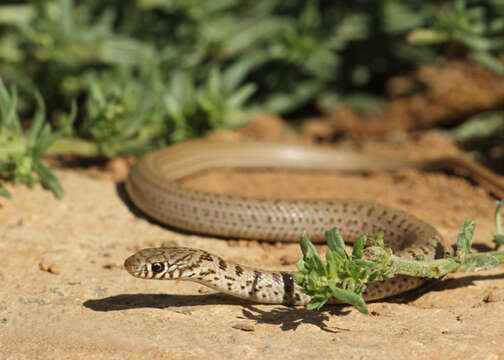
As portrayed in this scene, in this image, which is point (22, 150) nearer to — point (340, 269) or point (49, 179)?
point (49, 179)

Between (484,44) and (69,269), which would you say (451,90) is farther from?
(69,269)

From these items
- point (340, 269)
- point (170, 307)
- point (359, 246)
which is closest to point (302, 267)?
point (340, 269)

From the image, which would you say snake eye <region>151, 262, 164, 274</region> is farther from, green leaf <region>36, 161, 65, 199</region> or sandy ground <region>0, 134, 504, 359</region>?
green leaf <region>36, 161, 65, 199</region>

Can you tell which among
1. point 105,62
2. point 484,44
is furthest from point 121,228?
point 484,44

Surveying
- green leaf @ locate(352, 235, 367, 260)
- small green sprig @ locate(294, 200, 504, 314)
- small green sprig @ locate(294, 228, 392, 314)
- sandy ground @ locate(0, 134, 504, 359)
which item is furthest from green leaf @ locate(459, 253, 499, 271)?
green leaf @ locate(352, 235, 367, 260)

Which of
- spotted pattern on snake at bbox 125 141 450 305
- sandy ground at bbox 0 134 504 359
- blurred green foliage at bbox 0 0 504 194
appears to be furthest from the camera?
blurred green foliage at bbox 0 0 504 194

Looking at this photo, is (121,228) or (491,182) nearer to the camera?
(121,228)
